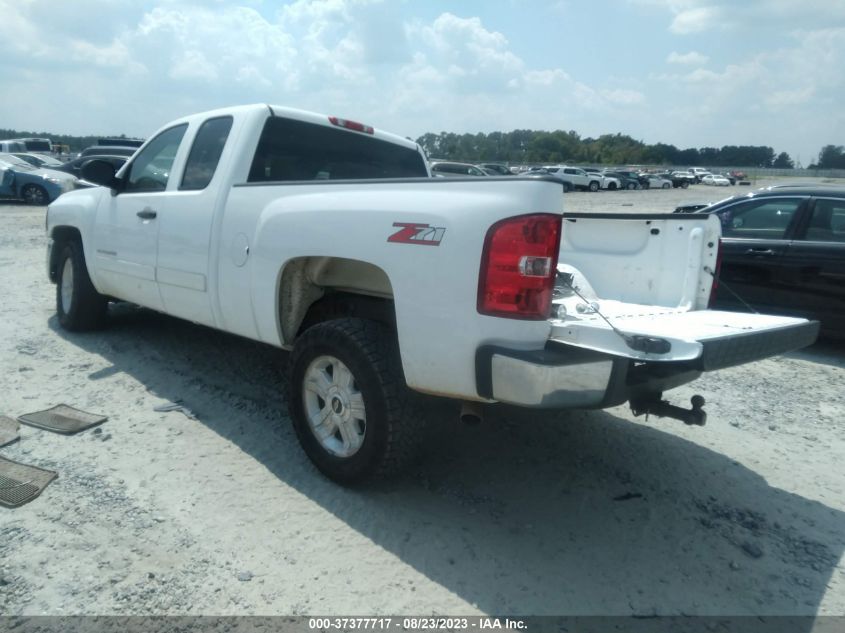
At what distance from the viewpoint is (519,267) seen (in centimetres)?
270

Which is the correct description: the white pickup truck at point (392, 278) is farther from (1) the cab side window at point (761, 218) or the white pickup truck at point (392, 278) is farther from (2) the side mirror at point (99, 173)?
(1) the cab side window at point (761, 218)

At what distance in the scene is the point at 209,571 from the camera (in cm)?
280

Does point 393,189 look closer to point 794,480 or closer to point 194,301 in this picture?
point 194,301

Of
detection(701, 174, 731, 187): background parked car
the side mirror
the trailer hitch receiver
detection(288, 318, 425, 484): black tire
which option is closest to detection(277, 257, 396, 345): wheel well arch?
detection(288, 318, 425, 484): black tire

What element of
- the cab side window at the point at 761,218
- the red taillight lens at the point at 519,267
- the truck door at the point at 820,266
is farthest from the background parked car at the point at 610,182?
the red taillight lens at the point at 519,267

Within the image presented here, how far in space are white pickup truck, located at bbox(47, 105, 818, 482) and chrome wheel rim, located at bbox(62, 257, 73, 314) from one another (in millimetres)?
872

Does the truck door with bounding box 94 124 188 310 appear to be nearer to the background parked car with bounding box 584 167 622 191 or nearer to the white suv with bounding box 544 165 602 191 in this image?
the white suv with bounding box 544 165 602 191

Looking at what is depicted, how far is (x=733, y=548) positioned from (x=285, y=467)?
2.34 metres

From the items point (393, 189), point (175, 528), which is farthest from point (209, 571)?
point (393, 189)

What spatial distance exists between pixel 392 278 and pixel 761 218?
18.0 feet

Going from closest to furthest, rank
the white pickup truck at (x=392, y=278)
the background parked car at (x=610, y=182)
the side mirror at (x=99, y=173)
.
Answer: the white pickup truck at (x=392, y=278) → the side mirror at (x=99, y=173) → the background parked car at (x=610, y=182)

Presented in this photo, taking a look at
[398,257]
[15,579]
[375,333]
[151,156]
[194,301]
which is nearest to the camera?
[15,579]

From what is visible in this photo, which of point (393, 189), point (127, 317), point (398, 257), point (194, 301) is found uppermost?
point (393, 189)

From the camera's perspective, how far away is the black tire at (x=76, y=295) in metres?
5.90
